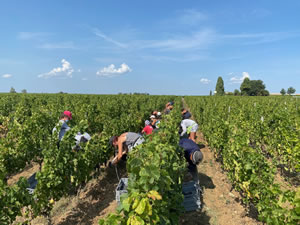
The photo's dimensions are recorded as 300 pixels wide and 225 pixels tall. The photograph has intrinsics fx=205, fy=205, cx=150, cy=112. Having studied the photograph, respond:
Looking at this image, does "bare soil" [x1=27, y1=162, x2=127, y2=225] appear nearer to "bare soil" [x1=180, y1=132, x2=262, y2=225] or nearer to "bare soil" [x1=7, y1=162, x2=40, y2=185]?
"bare soil" [x1=180, y1=132, x2=262, y2=225]

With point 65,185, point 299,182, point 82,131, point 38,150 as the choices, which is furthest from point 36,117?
point 299,182

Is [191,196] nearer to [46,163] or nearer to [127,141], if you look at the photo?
[127,141]

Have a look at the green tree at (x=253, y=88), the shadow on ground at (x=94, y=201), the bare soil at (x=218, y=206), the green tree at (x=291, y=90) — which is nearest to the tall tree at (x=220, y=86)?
the green tree at (x=253, y=88)

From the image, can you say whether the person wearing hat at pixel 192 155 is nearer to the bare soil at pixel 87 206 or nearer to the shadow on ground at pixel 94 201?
the bare soil at pixel 87 206

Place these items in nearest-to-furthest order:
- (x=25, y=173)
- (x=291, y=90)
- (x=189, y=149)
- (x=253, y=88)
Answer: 1. (x=189, y=149)
2. (x=25, y=173)
3. (x=253, y=88)
4. (x=291, y=90)

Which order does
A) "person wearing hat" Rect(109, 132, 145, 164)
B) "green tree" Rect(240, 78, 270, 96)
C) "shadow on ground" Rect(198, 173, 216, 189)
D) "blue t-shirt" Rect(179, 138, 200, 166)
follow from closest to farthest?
"blue t-shirt" Rect(179, 138, 200, 166)
"person wearing hat" Rect(109, 132, 145, 164)
"shadow on ground" Rect(198, 173, 216, 189)
"green tree" Rect(240, 78, 270, 96)

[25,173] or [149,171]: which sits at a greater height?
[149,171]

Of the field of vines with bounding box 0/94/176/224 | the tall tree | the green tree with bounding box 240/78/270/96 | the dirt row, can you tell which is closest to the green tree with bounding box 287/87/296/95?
the green tree with bounding box 240/78/270/96

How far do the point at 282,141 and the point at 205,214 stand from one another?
10.8ft

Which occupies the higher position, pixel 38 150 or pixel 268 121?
pixel 268 121

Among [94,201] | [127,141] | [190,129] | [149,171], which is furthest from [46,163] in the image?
[190,129]

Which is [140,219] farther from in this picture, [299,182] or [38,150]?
[299,182]

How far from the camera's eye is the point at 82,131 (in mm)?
4523

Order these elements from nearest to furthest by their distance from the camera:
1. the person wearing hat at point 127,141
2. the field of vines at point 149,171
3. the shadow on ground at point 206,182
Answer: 1. the field of vines at point 149,171
2. the person wearing hat at point 127,141
3. the shadow on ground at point 206,182
